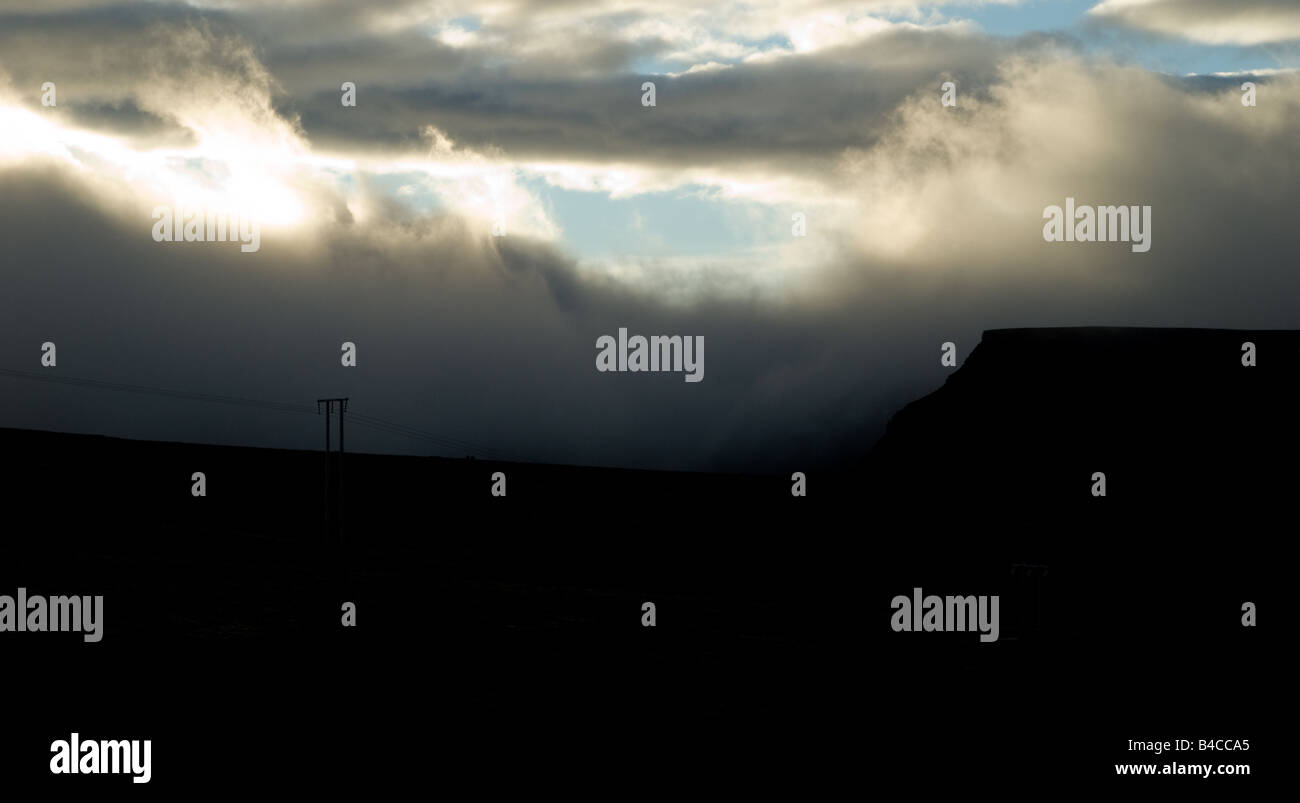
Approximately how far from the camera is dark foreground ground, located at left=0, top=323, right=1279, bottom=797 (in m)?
40.3

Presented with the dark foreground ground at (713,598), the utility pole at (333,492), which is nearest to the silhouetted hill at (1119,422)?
the dark foreground ground at (713,598)

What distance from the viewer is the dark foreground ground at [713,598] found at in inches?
1587

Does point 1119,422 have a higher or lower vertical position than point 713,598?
higher

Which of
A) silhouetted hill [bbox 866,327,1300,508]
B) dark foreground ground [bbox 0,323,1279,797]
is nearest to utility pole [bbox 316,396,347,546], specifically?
dark foreground ground [bbox 0,323,1279,797]

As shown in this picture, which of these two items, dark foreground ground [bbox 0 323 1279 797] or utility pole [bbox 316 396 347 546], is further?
utility pole [bbox 316 396 347 546]

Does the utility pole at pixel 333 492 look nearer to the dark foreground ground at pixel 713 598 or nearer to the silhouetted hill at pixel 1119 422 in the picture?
the dark foreground ground at pixel 713 598

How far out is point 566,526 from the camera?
109m

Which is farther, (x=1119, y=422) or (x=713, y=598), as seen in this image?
(x=1119, y=422)

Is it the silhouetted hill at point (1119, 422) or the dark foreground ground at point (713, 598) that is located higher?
the silhouetted hill at point (1119, 422)

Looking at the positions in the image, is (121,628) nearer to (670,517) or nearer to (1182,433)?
(670,517)

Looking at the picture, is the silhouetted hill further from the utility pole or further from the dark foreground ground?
the utility pole

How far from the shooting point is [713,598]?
273ft

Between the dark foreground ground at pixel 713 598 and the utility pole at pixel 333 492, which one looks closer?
the dark foreground ground at pixel 713 598

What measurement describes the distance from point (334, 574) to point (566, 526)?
94.2 feet
